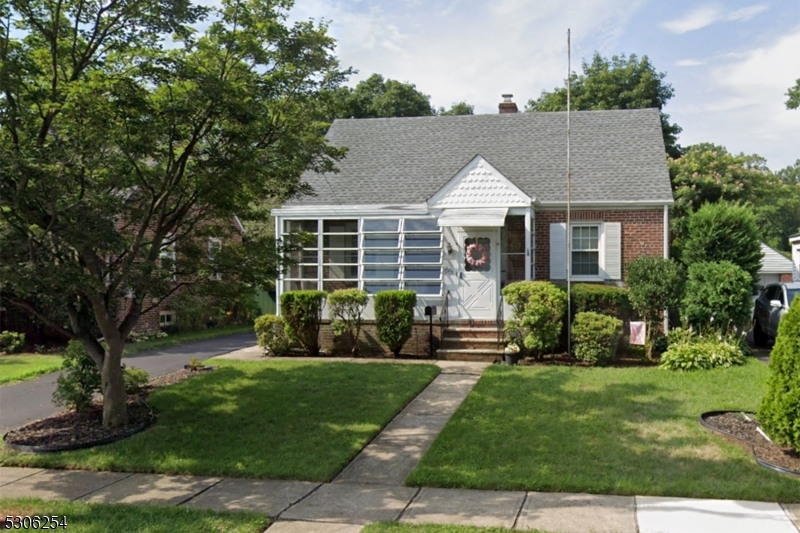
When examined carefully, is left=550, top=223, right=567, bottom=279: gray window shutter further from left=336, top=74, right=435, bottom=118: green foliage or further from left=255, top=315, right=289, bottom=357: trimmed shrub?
left=336, top=74, right=435, bottom=118: green foliage

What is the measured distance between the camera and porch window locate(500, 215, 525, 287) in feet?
49.5

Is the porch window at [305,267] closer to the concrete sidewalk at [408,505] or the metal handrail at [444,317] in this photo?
the metal handrail at [444,317]

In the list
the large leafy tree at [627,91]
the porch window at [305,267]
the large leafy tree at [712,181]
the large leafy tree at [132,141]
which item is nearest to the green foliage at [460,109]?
the large leafy tree at [627,91]

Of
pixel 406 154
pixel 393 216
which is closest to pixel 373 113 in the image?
pixel 406 154

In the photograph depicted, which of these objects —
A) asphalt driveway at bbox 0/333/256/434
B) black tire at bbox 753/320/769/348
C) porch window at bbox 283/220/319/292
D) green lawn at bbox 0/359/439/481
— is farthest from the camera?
porch window at bbox 283/220/319/292

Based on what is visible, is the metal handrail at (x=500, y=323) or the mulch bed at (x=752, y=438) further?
the metal handrail at (x=500, y=323)

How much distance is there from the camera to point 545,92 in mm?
35031

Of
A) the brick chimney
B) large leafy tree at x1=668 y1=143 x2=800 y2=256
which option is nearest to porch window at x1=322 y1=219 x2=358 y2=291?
the brick chimney

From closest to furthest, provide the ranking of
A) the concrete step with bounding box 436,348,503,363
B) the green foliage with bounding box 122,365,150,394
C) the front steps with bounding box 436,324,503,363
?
the green foliage with bounding box 122,365,150,394 → the concrete step with bounding box 436,348,503,363 → the front steps with bounding box 436,324,503,363

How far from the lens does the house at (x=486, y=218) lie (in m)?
14.7

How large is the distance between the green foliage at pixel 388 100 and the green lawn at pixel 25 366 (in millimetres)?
22436

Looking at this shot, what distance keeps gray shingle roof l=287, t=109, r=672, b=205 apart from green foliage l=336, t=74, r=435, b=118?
16.0 m

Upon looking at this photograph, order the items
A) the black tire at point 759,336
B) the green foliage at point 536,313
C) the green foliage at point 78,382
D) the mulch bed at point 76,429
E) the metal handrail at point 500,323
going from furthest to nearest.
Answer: the black tire at point 759,336 < the metal handrail at point 500,323 < the green foliage at point 536,313 < the green foliage at point 78,382 < the mulch bed at point 76,429

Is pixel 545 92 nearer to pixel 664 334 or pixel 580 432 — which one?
pixel 664 334
